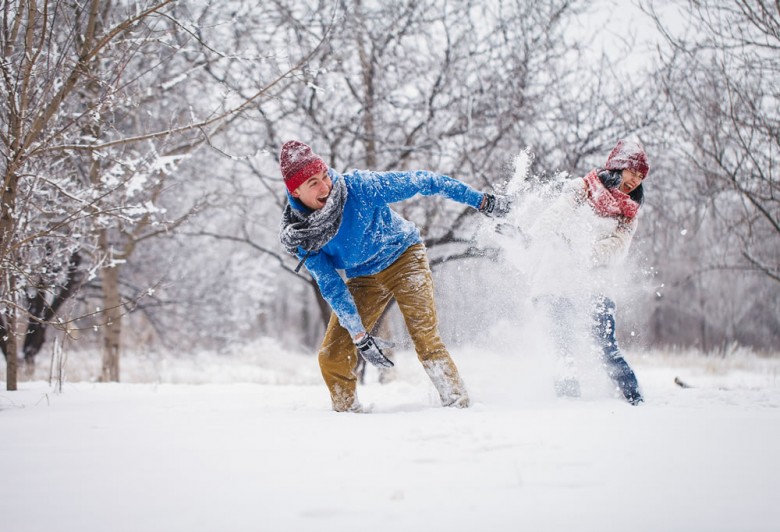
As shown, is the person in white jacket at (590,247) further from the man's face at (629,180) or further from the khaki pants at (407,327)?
the khaki pants at (407,327)

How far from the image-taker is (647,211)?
25.5 feet

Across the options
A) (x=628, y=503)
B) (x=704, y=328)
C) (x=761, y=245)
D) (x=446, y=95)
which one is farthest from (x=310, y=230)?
(x=704, y=328)

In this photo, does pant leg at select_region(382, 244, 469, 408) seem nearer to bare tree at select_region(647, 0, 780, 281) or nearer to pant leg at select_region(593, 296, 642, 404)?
pant leg at select_region(593, 296, 642, 404)

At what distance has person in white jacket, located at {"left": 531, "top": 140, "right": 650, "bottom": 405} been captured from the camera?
3.79 metres

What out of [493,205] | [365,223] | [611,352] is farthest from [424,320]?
[611,352]

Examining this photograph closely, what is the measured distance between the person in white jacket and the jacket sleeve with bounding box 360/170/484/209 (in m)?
0.87

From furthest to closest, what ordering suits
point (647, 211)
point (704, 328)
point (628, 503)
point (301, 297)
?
point (301, 297) → point (704, 328) → point (647, 211) → point (628, 503)

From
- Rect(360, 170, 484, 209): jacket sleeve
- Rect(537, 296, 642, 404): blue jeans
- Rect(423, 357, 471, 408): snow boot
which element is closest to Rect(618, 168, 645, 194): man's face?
Rect(537, 296, 642, 404): blue jeans

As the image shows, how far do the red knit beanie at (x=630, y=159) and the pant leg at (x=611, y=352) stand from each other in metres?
0.88

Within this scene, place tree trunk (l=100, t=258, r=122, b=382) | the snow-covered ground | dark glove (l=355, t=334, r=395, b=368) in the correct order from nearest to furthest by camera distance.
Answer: the snow-covered ground, dark glove (l=355, t=334, r=395, b=368), tree trunk (l=100, t=258, r=122, b=382)

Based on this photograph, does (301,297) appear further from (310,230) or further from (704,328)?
(310,230)

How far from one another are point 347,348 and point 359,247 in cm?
67

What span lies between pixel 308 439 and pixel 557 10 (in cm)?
597

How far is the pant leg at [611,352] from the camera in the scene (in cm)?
365
